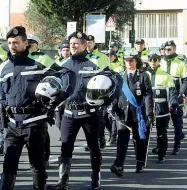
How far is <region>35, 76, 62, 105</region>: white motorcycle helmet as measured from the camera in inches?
242

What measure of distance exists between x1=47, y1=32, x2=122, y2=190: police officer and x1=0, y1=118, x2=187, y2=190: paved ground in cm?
65

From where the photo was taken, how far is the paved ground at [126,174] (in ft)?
26.7

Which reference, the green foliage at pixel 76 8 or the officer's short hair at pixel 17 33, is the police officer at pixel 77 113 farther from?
the green foliage at pixel 76 8

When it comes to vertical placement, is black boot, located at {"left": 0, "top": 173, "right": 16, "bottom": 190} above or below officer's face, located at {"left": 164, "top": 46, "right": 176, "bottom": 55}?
below

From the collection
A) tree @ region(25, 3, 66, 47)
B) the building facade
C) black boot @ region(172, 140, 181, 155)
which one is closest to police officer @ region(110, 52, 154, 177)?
black boot @ region(172, 140, 181, 155)

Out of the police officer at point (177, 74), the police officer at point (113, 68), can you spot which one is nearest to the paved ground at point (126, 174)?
the police officer at point (177, 74)

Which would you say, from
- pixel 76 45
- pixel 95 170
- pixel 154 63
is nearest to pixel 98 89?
pixel 76 45

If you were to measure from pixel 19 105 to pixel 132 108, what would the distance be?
2.96 metres

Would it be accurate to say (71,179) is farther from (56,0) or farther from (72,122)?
(56,0)

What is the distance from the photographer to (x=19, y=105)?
629 cm

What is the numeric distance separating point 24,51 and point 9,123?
81 cm

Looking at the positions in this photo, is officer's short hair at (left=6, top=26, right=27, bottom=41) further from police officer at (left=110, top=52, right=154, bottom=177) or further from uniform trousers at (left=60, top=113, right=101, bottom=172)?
police officer at (left=110, top=52, right=154, bottom=177)

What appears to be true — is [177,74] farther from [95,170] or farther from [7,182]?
[7,182]

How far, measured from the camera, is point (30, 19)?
50.4 metres
